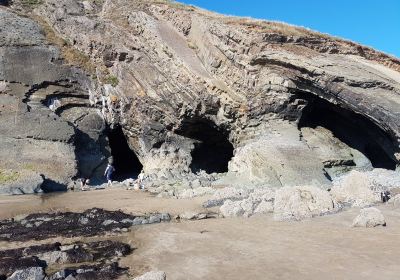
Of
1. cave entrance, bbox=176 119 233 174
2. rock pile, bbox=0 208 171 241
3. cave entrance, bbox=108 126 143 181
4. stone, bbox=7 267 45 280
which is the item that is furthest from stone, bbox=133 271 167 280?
cave entrance, bbox=108 126 143 181

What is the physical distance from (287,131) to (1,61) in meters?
15.2

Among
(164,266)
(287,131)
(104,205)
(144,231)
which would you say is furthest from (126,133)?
(164,266)

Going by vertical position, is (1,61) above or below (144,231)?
above

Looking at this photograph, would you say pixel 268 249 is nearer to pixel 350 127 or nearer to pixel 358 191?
pixel 358 191

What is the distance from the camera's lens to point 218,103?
21.6 meters

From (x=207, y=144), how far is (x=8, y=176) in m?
12.1

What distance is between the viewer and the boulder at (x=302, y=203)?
9594 millimetres

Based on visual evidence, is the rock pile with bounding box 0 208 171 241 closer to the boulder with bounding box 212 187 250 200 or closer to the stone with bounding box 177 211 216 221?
the stone with bounding box 177 211 216 221

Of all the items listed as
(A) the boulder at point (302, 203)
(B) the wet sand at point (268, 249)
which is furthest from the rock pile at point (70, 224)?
(A) the boulder at point (302, 203)

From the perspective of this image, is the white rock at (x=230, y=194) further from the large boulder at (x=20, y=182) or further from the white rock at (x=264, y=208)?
the large boulder at (x=20, y=182)

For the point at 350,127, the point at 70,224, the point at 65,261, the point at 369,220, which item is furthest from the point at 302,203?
the point at 350,127

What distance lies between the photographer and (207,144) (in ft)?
84.2

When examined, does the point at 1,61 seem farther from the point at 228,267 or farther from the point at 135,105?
the point at 228,267

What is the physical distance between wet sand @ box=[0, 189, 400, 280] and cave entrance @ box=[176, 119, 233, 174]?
13797 millimetres
